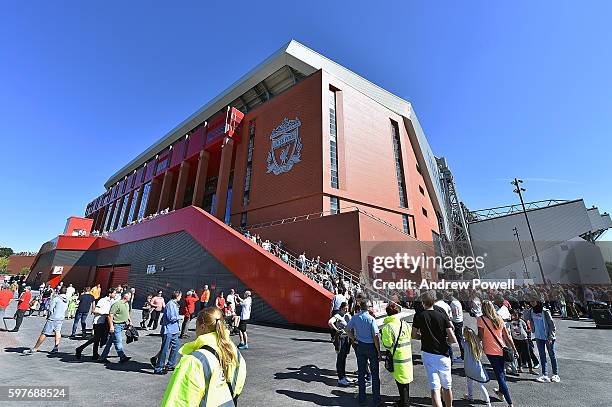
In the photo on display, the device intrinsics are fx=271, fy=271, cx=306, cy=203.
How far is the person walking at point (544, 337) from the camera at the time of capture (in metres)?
5.73

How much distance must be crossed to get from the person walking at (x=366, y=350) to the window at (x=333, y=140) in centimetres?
1844

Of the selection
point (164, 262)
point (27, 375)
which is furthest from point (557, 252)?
point (27, 375)

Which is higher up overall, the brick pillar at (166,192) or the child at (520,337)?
the brick pillar at (166,192)

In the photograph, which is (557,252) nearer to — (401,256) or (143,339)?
(401,256)

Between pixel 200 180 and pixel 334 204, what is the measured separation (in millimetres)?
18711

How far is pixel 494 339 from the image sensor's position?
4602 mm

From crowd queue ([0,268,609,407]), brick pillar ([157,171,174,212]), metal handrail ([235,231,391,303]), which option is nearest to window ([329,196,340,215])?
metal handrail ([235,231,391,303])

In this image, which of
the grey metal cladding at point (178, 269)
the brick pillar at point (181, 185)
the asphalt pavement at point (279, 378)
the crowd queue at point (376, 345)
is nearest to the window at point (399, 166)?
the grey metal cladding at point (178, 269)

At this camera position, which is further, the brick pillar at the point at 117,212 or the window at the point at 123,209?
the brick pillar at the point at 117,212

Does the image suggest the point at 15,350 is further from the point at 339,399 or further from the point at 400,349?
the point at 400,349

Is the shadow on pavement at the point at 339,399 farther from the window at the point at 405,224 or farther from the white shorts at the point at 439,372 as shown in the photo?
the window at the point at 405,224

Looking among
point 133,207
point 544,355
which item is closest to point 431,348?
point 544,355

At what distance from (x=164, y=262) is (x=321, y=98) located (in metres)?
19.6

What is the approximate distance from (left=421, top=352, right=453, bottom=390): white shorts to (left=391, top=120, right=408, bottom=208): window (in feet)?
84.6
